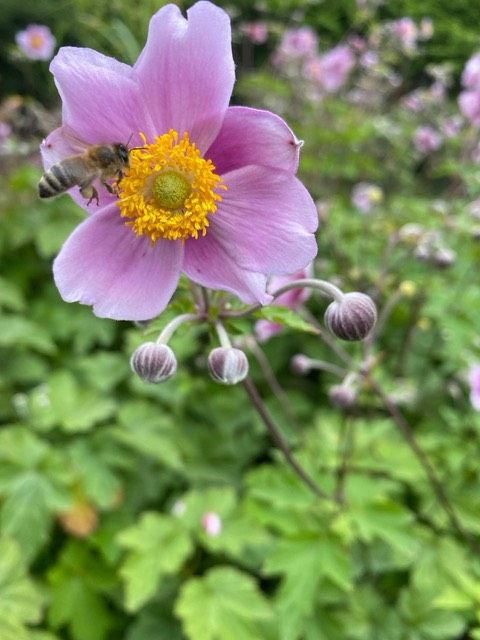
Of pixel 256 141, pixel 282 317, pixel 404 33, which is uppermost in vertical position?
pixel 256 141

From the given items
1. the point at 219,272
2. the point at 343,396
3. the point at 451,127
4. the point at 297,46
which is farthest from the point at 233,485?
the point at 297,46

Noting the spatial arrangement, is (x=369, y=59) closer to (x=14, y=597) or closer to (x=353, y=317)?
(x=353, y=317)

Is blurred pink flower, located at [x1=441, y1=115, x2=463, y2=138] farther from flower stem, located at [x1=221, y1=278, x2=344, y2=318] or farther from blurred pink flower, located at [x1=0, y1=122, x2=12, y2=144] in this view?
flower stem, located at [x1=221, y1=278, x2=344, y2=318]

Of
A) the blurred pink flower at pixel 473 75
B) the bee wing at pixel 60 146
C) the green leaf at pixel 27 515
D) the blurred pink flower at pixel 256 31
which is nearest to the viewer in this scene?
the bee wing at pixel 60 146

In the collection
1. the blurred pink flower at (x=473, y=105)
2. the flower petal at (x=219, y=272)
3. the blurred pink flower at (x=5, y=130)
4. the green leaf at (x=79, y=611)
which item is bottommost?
the green leaf at (x=79, y=611)

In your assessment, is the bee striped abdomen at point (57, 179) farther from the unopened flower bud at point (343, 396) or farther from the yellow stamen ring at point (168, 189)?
the unopened flower bud at point (343, 396)

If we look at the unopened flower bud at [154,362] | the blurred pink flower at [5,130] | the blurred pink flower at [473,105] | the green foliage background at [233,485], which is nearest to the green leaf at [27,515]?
the green foliage background at [233,485]

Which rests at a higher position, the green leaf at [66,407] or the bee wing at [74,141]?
the bee wing at [74,141]
